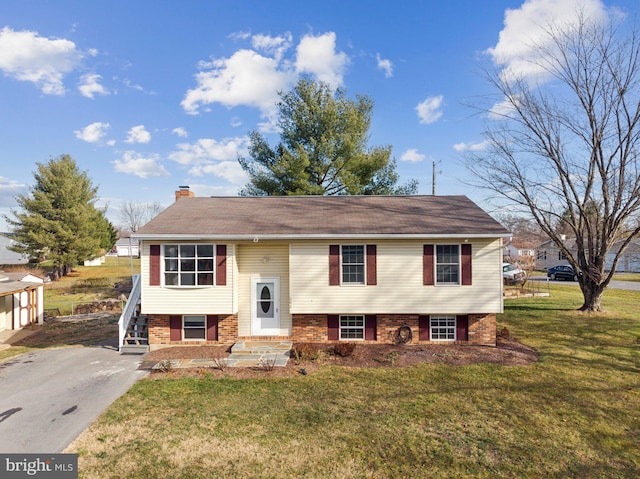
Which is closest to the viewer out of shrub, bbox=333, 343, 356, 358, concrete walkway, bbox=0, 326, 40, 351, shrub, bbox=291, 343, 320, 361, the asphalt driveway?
the asphalt driveway

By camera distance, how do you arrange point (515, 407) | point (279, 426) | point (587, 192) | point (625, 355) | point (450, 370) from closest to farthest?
point (279, 426)
point (515, 407)
point (450, 370)
point (625, 355)
point (587, 192)

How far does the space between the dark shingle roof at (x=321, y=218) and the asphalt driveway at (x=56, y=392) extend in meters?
4.15

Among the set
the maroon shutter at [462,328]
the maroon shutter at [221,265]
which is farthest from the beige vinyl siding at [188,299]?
the maroon shutter at [462,328]

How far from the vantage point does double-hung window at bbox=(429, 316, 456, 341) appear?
11.9 metres

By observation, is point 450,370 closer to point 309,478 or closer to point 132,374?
point 309,478

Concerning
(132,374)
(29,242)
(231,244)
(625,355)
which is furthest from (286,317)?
(29,242)

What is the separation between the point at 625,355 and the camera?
34.8ft

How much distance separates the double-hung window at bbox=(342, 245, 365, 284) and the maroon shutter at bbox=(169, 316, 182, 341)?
5935 mm

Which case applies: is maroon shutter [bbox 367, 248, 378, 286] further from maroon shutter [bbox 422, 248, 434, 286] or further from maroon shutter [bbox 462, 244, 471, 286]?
maroon shutter [bbox 462, 244, 471, 286]

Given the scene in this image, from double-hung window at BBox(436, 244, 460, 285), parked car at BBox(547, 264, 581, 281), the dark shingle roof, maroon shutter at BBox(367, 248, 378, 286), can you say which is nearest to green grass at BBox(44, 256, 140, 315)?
the dark shingle roof

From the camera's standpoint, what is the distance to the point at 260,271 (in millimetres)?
12156

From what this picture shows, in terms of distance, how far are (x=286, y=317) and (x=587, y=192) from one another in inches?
625

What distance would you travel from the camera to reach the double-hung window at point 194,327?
1202cm

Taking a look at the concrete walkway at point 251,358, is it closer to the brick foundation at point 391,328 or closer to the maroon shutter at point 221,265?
the brick foundation at point 391,328
